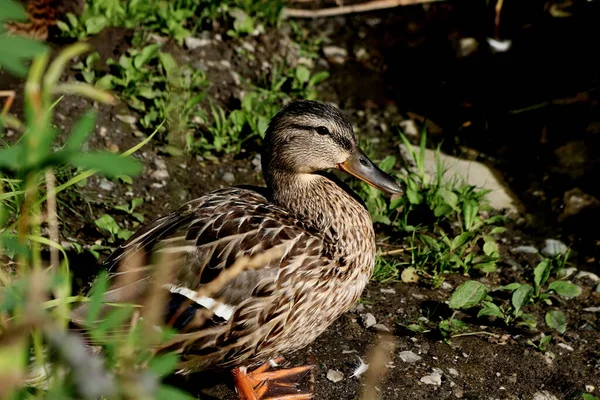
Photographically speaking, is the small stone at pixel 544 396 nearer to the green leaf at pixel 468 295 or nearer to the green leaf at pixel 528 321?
the green leaf at pixel 528 321

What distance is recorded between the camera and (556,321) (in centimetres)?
398

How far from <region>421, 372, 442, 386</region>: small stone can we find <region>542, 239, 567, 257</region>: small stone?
1.24 meters

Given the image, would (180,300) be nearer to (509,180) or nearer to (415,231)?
(415,231)

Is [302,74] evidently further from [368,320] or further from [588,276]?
[588,276]

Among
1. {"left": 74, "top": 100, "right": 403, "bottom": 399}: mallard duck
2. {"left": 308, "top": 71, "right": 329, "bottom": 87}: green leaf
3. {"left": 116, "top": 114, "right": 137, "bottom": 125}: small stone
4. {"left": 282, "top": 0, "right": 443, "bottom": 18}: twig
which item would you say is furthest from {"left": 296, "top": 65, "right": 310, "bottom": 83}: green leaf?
{"left": 74, "top": 100, "right": 403, "bottom": 399}: mallard duck

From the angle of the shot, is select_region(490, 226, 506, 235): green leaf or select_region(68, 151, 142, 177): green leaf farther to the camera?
select_region(490, 226, 506, 235): green leaf

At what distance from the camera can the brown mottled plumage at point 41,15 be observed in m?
5.04

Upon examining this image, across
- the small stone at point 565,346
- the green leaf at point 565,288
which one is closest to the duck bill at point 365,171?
the green leaf at point 565,288

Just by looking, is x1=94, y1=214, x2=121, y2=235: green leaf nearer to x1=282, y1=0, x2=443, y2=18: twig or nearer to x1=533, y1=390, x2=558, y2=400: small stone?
x1=533, y1=390, x2=558, y2=400: small stone

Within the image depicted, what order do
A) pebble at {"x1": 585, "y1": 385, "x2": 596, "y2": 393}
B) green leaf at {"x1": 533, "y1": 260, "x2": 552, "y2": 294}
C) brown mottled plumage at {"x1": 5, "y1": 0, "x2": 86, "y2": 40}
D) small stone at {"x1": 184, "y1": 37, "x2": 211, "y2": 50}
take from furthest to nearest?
small stone at {"x1": 184, "y1": 37, "x2": 211, "y2": 50} → brown mottled plumage at {"x1": 5, "y1": 0, "x2": 86, "y2": 40} → green leaf at {"x1": 533, "y1": 260, "x2": 552, "y2": 294} → pebble at {"x1": 585, "y1": 385, "x2": 596, "y2": 393}

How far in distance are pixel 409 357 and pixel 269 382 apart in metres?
0.65

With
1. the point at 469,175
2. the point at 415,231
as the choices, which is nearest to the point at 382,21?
the point at 469,175

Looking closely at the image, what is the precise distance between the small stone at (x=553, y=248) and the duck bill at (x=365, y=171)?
1.19m

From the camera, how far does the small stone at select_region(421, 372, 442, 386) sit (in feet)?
12.1
